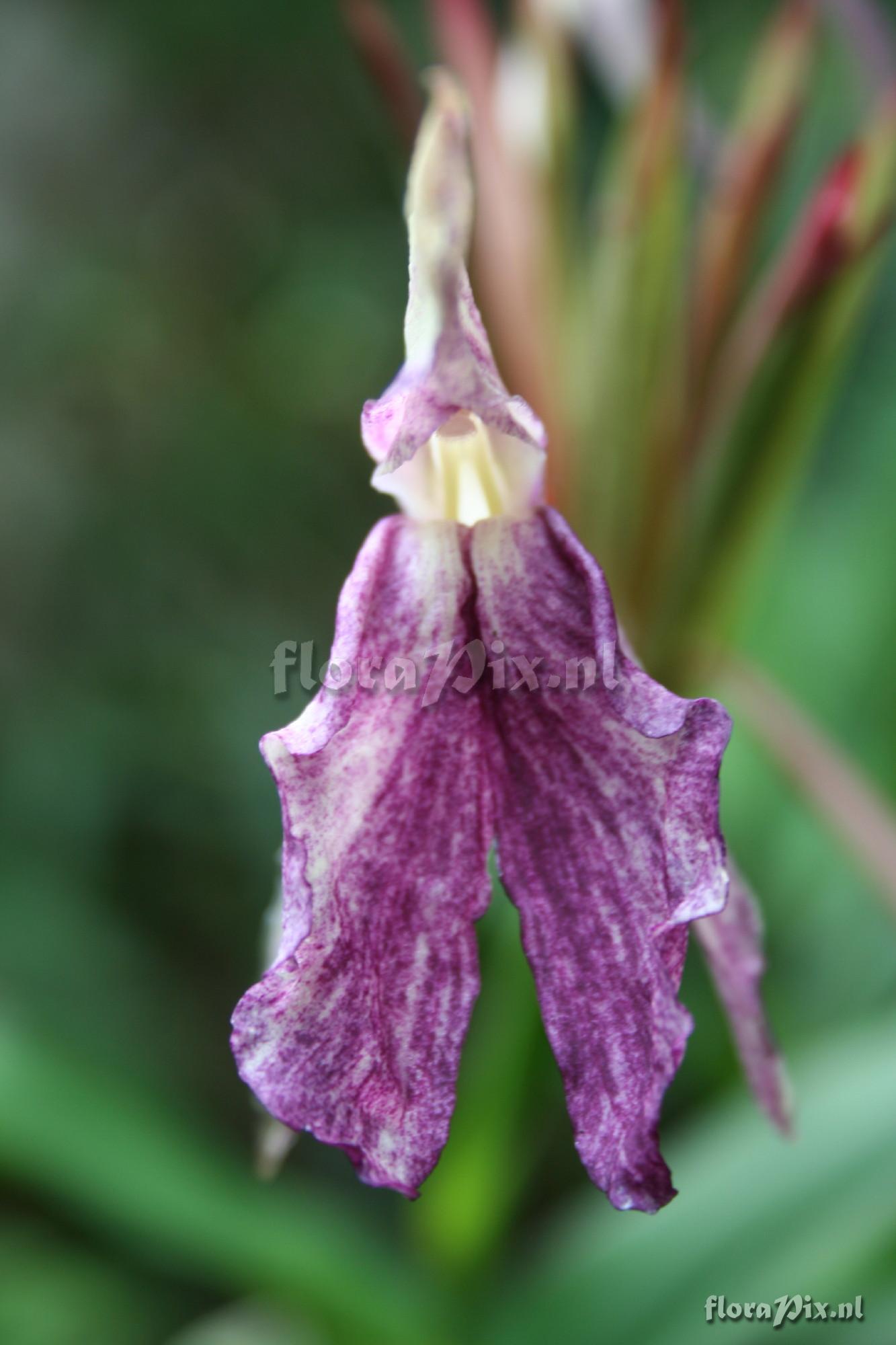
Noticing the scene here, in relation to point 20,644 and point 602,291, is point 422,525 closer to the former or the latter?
point 602,291

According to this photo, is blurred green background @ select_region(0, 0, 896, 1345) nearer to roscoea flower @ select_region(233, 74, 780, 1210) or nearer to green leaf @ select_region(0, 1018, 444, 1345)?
green leaf @ select_region(0, 1018, 444, 1345)

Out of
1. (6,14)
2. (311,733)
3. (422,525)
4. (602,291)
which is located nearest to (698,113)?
(602,291)

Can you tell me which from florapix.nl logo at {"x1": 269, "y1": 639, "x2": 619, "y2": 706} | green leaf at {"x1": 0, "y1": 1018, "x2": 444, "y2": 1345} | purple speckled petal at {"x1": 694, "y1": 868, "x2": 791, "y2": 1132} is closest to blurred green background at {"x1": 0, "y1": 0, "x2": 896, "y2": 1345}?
green leaf at {"x1": 0, "y1": 1018, "x2": 444, "y2": 1345}

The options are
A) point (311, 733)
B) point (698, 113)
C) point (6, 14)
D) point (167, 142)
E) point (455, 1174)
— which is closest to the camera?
point (311, 733)

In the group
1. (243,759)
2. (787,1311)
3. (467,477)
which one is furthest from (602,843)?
(243,759)

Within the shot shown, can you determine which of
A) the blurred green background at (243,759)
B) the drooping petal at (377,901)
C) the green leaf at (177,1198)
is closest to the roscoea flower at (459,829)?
the drooping petal at (377,901)

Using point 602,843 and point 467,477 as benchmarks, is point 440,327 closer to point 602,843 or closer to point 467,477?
point 467,477

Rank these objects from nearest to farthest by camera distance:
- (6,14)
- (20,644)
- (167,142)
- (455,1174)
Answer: (455,1174) → (20,644) → (6,14) → (167,142)
